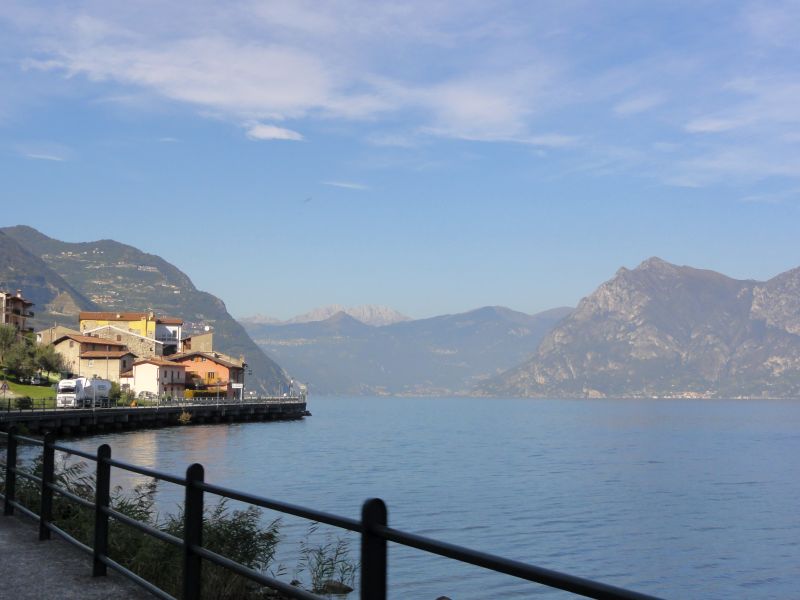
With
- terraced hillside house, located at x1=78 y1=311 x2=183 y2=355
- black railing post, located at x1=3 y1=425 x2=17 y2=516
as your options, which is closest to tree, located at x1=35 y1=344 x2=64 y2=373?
terraced hillside house, located at x1=78 y1=311 x2=183 y2=355

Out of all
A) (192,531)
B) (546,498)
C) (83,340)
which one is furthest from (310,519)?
(83,340)

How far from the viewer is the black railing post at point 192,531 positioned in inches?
295

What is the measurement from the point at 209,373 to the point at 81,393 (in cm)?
5209

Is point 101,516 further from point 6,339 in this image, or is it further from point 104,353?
point 104,353

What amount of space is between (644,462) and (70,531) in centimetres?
7869

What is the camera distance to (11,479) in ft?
46.5

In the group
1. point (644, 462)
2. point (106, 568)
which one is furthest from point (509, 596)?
point (644, 462)

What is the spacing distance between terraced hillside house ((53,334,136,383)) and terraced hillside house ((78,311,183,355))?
1938 cm

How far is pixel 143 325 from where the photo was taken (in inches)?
6683

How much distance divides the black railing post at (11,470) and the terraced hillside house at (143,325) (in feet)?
500

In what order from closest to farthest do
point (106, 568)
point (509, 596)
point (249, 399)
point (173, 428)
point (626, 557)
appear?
point (106, 568) < point (509, 596) < point (626, 557) < point (173, 428) < point (249, 399)

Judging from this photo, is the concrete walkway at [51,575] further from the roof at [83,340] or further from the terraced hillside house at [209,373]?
the terraced hillside house at [209,373]

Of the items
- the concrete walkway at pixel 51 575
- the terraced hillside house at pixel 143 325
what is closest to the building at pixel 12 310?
the terraced hillside house at pixel 143 325

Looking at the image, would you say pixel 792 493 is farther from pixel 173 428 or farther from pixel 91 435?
pixel 173 428
